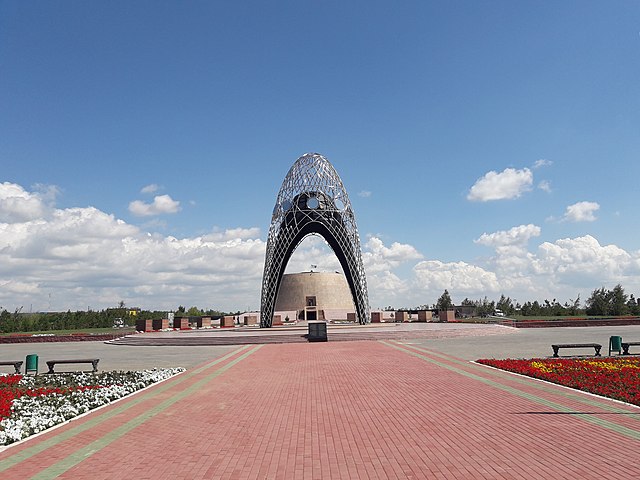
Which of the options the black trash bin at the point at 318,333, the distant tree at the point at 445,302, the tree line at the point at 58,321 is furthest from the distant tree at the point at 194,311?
the black trash bin at the point at 318,333

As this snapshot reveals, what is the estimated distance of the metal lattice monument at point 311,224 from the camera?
48.6 m

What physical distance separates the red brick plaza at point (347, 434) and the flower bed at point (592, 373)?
0.67m

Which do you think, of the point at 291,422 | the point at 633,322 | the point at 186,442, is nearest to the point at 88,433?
the point at 186,442

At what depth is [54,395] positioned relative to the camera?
12820mm

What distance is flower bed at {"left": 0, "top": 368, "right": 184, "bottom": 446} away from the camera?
9.51m

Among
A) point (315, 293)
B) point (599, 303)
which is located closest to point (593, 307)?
point (599, 303)

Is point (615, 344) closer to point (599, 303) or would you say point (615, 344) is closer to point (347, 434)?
point (347, 434)

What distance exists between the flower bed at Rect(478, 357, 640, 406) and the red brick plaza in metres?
0.67

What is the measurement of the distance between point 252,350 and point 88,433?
16546 mm

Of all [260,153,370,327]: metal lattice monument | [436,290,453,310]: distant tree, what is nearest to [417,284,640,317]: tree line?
[436,290,453,310]: distant tree

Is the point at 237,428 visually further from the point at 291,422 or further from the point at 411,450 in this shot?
the point at 411,450

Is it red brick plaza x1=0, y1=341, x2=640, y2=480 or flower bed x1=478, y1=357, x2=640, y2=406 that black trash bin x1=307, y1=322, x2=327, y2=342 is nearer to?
flower bed x1=478, y1=357, x2=640, y2=406

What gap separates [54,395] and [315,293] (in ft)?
215

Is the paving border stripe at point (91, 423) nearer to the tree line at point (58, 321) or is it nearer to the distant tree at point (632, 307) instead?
the tree line at point (58, 321)
